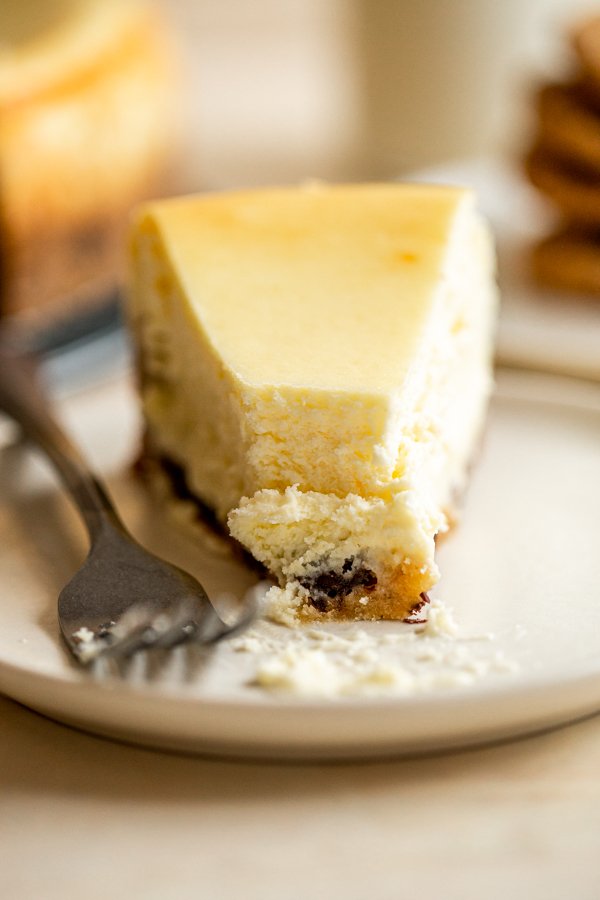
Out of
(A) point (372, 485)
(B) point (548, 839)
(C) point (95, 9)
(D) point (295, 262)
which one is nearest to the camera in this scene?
(B) point (548, 839)

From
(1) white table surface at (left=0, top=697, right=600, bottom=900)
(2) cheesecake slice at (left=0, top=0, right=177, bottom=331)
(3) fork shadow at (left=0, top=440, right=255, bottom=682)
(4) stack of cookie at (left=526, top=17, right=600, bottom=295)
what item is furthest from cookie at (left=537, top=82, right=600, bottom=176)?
(1) white table surface at (left=0, top=697, right=600, bottom=900)

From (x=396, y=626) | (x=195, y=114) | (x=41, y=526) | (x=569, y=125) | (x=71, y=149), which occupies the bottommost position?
(x=195, y=114)

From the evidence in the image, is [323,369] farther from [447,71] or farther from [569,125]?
[447,71]

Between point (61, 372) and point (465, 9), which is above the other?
point (465, 9)

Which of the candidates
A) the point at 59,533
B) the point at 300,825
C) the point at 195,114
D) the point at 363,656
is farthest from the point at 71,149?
the point at 195,114

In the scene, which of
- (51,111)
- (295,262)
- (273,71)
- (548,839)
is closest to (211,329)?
(295,262)

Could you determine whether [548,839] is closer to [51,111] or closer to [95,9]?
[51,111]

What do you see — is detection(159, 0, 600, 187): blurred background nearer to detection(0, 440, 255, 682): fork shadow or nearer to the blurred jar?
the blurred jar
